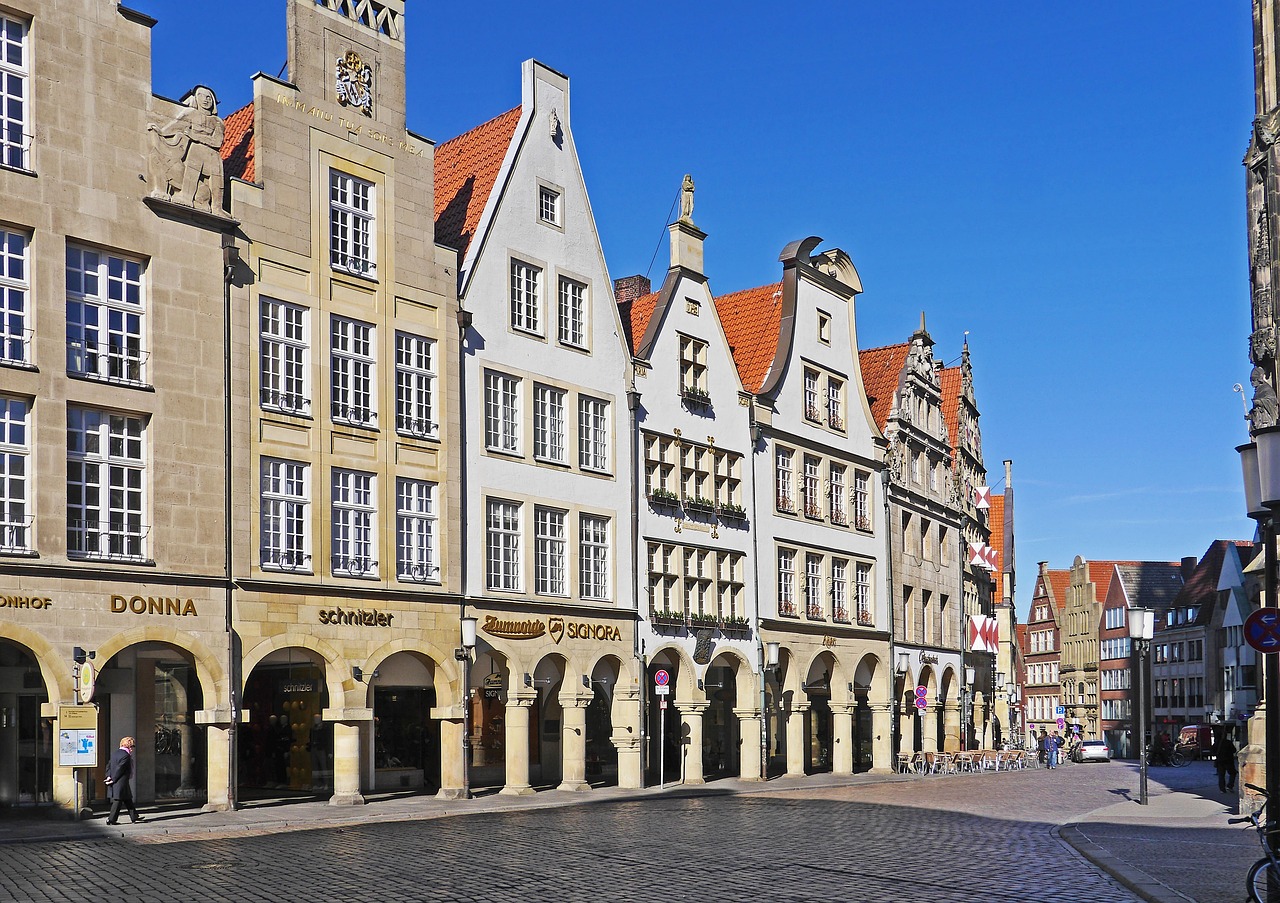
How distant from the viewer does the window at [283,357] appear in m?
30.8

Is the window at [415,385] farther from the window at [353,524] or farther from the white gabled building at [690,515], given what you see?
the white gabled building at [690,515]

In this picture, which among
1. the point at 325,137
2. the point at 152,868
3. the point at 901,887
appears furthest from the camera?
the point at 325,137

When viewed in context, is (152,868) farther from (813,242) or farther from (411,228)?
(813,242)

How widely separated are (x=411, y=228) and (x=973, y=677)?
35191 mm

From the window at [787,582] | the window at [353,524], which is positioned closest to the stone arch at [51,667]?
the window at [353,524]

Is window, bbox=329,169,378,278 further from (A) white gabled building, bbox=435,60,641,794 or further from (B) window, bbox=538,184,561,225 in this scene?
(B) window, bbox=538,184,561,225

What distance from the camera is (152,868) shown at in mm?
19359

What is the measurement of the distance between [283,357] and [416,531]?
197 inches

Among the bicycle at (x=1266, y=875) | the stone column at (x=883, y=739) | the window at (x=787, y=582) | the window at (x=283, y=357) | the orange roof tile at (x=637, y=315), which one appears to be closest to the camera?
the bicycle at (x=1266, y=875)

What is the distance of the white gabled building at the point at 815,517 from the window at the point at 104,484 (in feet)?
71.3

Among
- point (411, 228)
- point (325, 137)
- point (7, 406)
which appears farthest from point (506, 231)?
point (7, 406)

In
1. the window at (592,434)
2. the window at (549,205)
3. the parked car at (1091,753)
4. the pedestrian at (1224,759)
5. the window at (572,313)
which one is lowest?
the parked car at (1091,753)

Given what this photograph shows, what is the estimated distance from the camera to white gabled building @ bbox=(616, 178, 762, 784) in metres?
41.6

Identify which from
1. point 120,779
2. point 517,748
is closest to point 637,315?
Result: point 517,748
